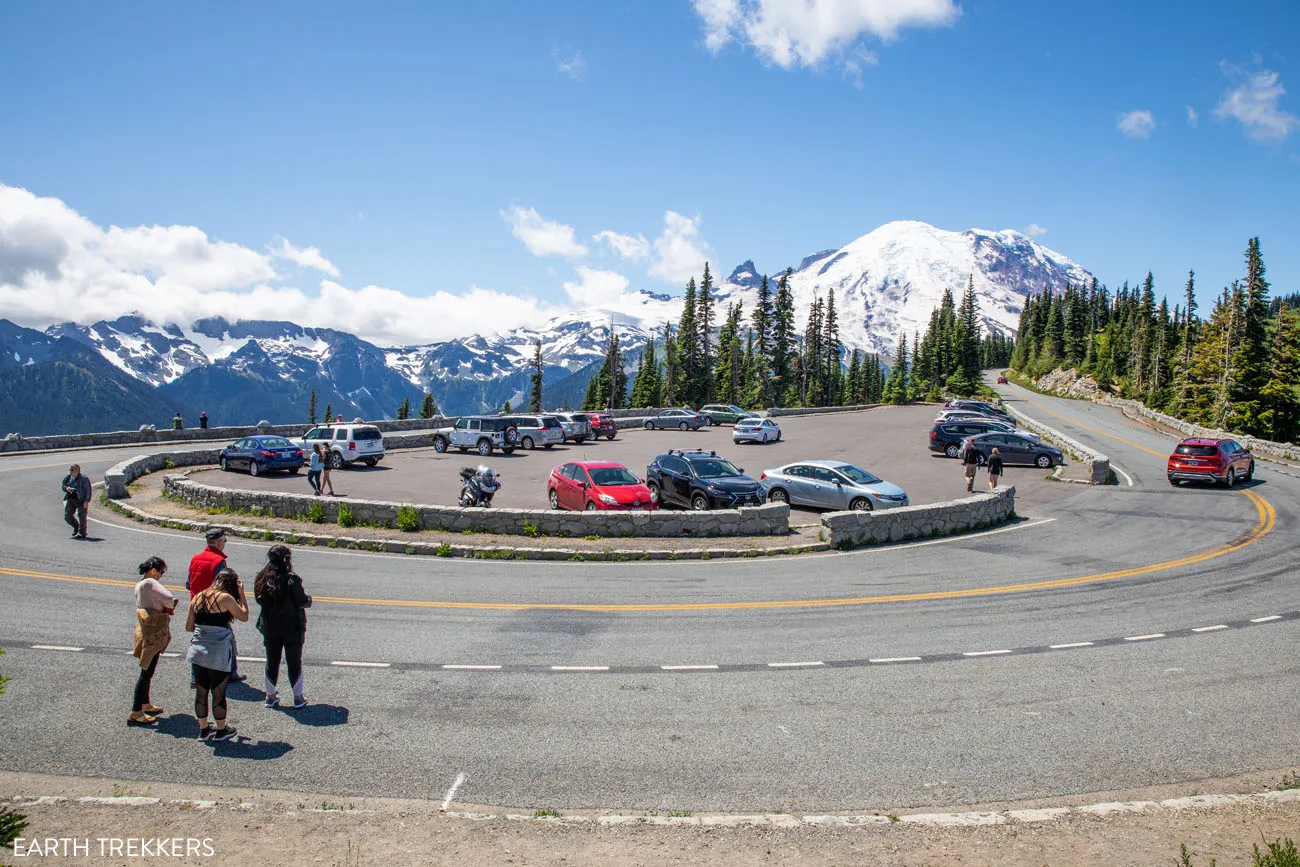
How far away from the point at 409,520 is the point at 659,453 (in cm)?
2318

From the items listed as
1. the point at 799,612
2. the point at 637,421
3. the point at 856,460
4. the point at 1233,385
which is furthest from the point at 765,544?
the point at 1233,385

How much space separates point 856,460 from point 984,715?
31190mm

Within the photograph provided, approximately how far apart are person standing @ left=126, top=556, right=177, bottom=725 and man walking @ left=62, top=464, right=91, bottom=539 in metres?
13.7

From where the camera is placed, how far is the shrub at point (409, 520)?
19031 mm

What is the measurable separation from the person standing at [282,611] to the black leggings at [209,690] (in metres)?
0.56

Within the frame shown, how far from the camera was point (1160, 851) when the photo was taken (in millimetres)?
5812

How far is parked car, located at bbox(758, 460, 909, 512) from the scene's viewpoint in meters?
22.6

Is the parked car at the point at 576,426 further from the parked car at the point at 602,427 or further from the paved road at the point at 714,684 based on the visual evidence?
the paved road at the point at 714,684

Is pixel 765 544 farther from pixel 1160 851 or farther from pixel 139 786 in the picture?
pixel 139 786

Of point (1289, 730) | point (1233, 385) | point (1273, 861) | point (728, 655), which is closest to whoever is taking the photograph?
point (1273, 861)

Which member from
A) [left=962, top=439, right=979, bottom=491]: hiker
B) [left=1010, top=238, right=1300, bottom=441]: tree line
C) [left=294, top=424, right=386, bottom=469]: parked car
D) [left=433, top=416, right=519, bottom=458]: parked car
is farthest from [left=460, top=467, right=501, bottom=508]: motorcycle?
[left=1010, top=238, right=1300, bottom=441]: tree line

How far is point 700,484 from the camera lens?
2178 cm

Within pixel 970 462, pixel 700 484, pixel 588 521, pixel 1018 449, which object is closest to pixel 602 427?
pixel 1018 449

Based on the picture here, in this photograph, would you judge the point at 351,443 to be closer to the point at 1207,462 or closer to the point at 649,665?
the point at 649,665
